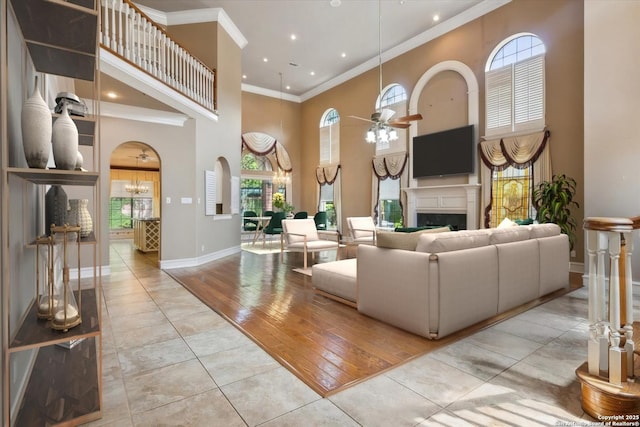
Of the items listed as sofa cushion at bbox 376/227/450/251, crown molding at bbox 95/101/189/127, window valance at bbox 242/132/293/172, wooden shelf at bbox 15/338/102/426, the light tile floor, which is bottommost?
the light tile floor

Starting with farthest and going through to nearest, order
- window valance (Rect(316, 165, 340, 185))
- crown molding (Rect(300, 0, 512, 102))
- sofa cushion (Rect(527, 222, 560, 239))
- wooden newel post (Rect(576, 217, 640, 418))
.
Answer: window valance (Rect(316, 165, 340, 185)) < crown molding (Rect(300, 0, 512, 102)) < sofa cushion (Rect(527, 222, 560, 239)) < wooden newel post (Rect(576, 217, 640, 418))

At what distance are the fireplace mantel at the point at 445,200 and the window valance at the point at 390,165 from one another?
2.03 ft

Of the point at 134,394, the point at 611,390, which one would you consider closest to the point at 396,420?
the point at 611,390

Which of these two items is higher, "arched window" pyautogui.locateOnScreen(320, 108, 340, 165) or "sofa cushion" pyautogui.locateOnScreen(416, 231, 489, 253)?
"arched window" pyautogui.locateOnScreen(320, 108, 340, 165)

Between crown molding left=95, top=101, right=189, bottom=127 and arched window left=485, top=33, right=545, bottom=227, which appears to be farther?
arched window left=485, top=33, right=545, bottom=227

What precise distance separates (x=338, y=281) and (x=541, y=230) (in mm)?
2471

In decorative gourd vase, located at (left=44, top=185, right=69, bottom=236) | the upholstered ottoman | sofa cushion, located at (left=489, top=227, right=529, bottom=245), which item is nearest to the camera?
decorative gourd vase, located at (left=44, top=185, right=69, bottom=236)

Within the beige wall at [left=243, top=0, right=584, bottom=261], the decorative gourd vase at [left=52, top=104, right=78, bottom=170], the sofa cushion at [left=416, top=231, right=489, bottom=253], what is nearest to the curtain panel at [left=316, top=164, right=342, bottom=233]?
the beige wall at [left=243, top=0, right=584, bottom=261]

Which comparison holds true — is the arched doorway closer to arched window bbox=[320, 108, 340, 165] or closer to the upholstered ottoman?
arched window bbox=[320, 108, 340, 165]

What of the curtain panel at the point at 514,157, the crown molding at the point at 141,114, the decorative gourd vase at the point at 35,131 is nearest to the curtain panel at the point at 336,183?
the curtain panel at the point at 514,157

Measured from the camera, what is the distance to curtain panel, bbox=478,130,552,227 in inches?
219

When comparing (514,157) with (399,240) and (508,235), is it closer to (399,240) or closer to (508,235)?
(508,235)

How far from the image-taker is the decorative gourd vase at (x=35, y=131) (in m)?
1.45

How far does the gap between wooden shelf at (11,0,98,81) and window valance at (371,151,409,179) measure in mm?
7031
